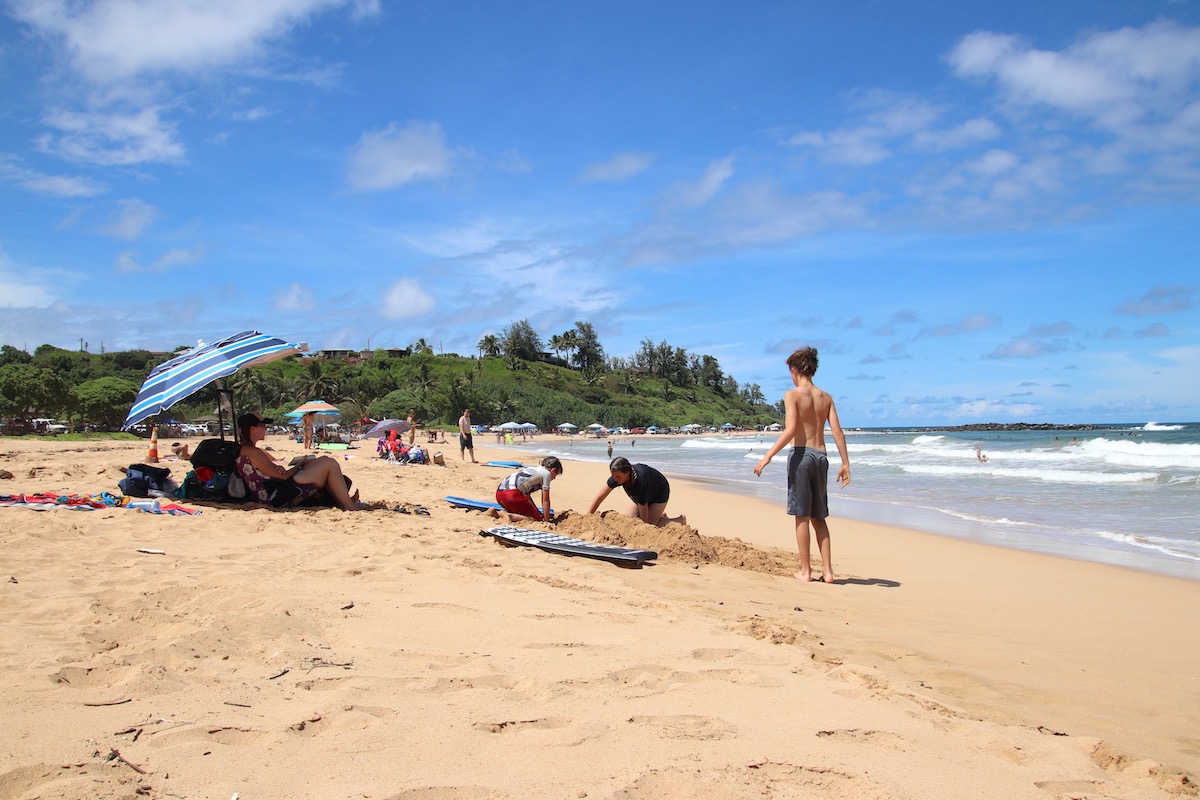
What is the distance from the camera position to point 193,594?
3.58m

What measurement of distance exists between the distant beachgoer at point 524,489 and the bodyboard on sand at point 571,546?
1049mm

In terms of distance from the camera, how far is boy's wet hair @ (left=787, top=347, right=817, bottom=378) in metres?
5.73

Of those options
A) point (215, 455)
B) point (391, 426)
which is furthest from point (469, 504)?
point (391, 426)

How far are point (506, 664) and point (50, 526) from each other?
449 cm

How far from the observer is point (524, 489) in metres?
7.48

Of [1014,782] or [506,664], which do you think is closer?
[1014,782]

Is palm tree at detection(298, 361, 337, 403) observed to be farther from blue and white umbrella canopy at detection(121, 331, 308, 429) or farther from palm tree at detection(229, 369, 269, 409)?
blue and white umbrella canopy at detection(121, 331, 308, 429)

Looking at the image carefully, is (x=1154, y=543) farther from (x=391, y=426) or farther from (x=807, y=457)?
(x=391, y=426)

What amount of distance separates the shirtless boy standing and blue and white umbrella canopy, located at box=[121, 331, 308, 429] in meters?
5.45

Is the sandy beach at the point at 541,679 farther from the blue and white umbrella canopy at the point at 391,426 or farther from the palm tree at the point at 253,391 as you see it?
the palm tree at the point at 253,391

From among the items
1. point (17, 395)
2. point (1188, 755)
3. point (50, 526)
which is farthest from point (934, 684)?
point (17, 395)

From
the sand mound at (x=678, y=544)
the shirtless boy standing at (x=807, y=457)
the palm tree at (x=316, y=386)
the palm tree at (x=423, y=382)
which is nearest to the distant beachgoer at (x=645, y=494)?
the sand mound at (x=678, y=544)

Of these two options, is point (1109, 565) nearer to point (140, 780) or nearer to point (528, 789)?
point (528, 789)

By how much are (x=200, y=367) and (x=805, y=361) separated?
19.5ft
